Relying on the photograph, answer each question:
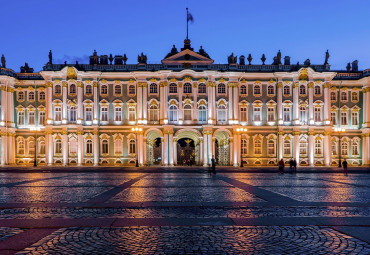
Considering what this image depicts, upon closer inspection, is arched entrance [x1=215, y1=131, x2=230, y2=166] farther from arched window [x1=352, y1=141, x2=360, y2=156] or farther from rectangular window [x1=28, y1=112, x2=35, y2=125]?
rectangular window [x1=28, y1=112, x2=35, y2=125]

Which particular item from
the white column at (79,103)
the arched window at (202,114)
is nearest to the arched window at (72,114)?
the white column at (79,103)

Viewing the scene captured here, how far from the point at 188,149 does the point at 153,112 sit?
28.6 ft

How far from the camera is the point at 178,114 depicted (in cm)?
5141

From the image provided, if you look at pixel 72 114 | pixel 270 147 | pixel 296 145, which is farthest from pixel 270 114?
pixel 72 114

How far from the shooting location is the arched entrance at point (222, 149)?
51.9 metres

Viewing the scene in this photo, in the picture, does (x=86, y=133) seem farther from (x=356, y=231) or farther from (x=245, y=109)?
(x=356, y=231)

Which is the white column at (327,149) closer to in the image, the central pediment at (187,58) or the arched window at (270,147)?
the arched window at (270,147)

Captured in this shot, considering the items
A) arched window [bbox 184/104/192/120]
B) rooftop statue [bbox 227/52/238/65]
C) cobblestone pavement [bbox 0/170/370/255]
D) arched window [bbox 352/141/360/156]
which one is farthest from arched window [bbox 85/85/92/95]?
cobblestone pavement [bbox 0/170/370/255]

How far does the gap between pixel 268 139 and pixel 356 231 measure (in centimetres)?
4431

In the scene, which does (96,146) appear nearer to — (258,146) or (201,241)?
(258,146)

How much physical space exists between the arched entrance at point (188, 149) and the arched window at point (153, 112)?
376 centimetres

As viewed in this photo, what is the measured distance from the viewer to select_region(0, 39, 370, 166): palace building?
168 feet

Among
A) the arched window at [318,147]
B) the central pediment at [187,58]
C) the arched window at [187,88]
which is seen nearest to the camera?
A: the arched window at [187,88]

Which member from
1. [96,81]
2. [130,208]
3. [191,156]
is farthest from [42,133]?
[130,208]
